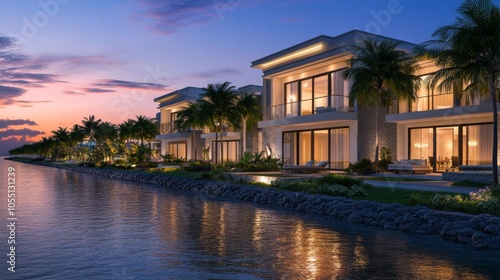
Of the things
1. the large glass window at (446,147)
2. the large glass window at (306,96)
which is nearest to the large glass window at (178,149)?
the large glass window at (306,96)

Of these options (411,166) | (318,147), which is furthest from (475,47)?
(318,147)

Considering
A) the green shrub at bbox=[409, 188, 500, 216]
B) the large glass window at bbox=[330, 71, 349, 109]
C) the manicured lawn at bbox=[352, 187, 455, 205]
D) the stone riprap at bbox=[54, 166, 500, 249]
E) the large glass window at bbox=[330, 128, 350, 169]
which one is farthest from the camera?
the large glass window at bbox=[330, 128, 350, 169]

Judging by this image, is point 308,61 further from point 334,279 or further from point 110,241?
point 334,279

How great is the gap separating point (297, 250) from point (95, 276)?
369cm

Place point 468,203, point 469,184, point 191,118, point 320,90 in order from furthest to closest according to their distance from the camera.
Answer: point 191,118 → point 320,90 → point 469,184 → point 468,203

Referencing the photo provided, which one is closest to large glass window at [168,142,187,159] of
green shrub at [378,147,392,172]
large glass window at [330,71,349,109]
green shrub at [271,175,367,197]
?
large glass window at [330,71,349,109]

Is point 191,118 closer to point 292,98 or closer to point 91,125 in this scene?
point 292,98

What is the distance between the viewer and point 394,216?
37.9 ft

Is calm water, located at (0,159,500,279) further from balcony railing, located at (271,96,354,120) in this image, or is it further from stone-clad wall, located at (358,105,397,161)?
balcony railing, located at (271,96,354,120)

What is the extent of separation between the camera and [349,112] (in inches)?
1035

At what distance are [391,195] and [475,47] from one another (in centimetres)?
575

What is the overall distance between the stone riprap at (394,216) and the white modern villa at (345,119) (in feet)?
35.0

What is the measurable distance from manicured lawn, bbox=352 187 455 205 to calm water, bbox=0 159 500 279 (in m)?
2.13

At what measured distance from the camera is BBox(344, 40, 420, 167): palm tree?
73.8 feet
